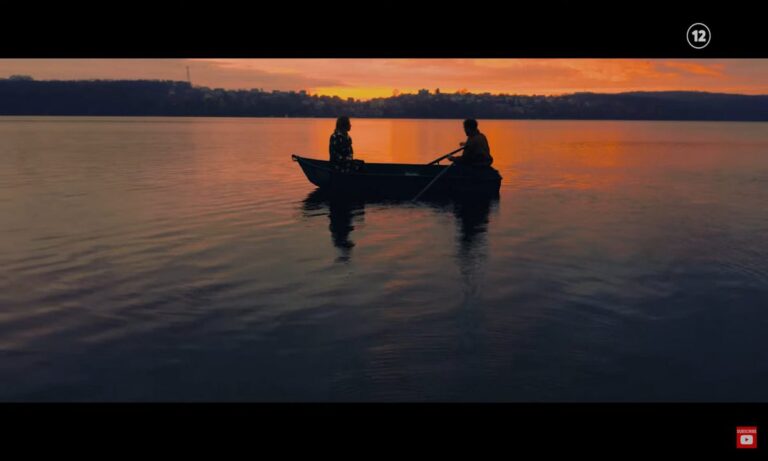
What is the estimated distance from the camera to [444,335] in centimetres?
879

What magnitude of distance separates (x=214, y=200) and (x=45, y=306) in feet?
48.9

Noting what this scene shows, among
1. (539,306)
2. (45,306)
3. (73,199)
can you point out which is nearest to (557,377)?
(539,306)

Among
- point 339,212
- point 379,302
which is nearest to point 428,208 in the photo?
point 339,212

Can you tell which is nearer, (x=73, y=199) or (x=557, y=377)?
(x=557, y=377)

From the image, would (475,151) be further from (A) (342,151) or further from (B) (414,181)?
(A) (342,151)

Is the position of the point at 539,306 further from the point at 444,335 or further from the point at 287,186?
the point at 287,186

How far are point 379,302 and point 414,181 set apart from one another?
11.3 m
